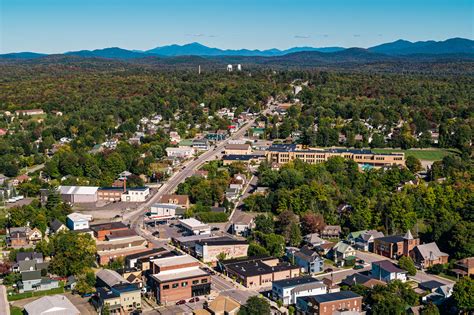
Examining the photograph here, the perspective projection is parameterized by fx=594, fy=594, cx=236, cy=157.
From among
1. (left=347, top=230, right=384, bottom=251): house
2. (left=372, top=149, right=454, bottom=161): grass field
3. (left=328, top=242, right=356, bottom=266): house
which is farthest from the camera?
(left=372, top=149, right=454, bottom=161): grass field

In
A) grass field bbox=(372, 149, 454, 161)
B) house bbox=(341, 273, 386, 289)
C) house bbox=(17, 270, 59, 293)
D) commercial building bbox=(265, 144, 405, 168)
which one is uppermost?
commercial building bbox=(265, 144, 405, 168)

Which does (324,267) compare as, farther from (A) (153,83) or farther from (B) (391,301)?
(A) (153,83)

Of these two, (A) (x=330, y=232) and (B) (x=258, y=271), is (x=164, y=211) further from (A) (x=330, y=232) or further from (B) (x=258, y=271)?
(B) (x=258, y=271)

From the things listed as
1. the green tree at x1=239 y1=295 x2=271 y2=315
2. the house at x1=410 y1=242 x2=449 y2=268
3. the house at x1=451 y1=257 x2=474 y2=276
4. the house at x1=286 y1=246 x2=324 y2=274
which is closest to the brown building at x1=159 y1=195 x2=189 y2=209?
the house at x1=286 y1=246 x2=324 y2=274

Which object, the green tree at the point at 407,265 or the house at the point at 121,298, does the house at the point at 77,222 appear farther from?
the green tree at the point at 407,265

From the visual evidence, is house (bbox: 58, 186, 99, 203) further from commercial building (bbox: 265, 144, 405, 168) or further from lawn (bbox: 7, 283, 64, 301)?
commercial building (bbox: 265, 144, 405, 168)

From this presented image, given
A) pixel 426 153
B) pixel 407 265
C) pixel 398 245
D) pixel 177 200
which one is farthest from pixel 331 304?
pixel 426 153

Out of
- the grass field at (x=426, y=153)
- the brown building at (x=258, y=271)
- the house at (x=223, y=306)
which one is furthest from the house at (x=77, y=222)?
the grass field at (x=426, y=153)
